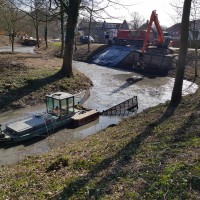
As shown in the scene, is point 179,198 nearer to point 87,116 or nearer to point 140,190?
point 140,190

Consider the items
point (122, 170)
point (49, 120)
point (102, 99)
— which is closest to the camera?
point (122, 170)

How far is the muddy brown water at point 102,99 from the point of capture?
1516 cm

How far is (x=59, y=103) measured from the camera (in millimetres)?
17734

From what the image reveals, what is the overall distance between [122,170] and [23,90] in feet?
53.9

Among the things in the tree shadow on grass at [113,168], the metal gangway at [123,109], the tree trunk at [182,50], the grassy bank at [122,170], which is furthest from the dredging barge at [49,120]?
the tree shadow on grass at [113,168]

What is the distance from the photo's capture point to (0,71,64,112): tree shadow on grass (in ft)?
69.8


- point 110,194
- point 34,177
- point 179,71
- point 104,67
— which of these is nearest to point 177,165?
point 110,194

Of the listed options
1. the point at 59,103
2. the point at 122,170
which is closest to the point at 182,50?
the point at 59,103

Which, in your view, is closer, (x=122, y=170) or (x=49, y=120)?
(x=122, y=170)

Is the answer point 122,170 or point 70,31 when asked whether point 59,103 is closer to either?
point 122,170

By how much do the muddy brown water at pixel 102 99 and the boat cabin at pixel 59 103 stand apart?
47.1 inches

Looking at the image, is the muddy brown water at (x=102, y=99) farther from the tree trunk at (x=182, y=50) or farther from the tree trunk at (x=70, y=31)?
the tree trunk at (x=182, y=50)

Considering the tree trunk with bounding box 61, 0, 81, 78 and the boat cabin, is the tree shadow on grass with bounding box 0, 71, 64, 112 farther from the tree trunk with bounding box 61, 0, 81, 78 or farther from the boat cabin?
the boat cabin

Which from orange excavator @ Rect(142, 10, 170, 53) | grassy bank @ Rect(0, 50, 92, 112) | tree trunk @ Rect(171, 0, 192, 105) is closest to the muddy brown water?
grassy bank @ Rect(0, 50, 92, 112)
